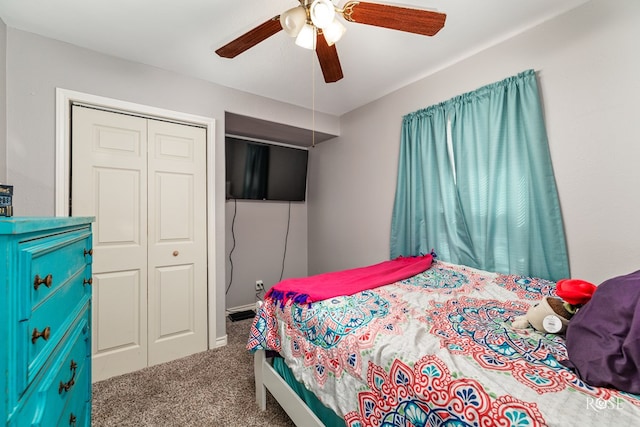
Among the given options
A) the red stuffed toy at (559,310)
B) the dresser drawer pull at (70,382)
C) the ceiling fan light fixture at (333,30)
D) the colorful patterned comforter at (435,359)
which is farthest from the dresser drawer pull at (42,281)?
the red stuffed toy at (559,310)

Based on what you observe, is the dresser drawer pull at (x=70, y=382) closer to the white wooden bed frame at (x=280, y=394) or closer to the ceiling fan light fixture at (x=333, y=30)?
the white wooden bed frame at (x=280, y=394)

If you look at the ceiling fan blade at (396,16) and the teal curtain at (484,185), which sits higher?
the ceiling fan blade at (396,16)

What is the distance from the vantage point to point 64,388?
910mm

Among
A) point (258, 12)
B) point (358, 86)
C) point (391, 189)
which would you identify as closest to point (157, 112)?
point (258, 12)

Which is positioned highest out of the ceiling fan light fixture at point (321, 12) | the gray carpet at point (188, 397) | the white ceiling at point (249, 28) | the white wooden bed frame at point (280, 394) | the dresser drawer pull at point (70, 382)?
the white ceiling at point (249, 28)

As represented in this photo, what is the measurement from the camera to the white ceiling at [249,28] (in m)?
1.59

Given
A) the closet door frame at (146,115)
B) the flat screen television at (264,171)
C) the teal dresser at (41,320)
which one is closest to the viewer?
the teal dresser at (41,320)

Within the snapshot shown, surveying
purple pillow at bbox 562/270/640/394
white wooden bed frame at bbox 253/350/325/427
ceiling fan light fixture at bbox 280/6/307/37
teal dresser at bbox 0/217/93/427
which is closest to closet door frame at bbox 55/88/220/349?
white wooden bed frame at bbox 253/350/325/427

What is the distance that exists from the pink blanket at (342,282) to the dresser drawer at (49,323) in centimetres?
92

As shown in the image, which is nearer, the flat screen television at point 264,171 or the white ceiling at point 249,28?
the white ceiling at point 249,28

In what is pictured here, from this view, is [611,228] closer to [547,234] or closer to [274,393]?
[547,234]

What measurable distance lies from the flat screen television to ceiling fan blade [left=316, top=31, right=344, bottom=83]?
67.3 inches

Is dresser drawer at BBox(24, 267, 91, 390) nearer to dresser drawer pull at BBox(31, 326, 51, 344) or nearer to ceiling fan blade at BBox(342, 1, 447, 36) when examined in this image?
dresser drawer pull at BBox(31, 326, 51, 344)

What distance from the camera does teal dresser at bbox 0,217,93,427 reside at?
0.55 m
